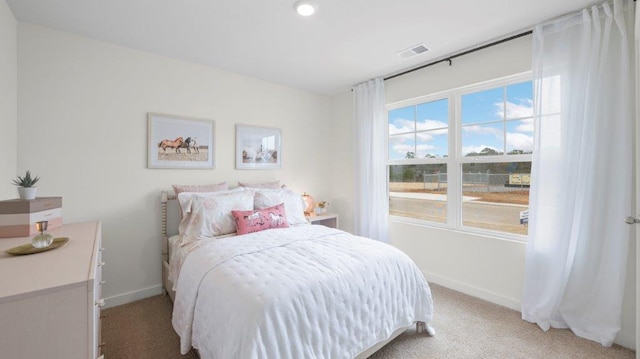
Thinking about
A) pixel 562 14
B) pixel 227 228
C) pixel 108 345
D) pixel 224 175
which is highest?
pixel 562 14

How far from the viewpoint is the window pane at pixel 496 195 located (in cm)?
253

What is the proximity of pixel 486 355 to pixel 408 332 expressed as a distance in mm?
513

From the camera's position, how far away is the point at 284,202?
2.95 metres

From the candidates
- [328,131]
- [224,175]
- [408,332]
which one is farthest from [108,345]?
[328,131]

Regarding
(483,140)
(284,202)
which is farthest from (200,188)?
(483,140)

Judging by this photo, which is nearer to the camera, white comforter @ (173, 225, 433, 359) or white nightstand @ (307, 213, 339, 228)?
white comforter @ (173, 225, 433, 359)

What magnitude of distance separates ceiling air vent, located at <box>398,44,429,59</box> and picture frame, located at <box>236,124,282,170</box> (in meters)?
1.78

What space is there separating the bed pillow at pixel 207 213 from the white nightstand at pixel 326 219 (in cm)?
112

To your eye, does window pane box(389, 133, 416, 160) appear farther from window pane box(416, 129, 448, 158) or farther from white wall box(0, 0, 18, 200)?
white wall box(0, 0, 18, 200)

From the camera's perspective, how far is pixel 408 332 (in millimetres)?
2105

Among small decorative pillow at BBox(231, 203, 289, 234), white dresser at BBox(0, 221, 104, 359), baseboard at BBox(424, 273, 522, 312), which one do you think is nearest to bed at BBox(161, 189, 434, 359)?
small decorative pillow at BBox(231, 203, 289, 234)

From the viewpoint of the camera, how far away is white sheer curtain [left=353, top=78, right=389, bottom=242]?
3.45 meters

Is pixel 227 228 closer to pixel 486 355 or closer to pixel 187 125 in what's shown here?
pixel 187 125

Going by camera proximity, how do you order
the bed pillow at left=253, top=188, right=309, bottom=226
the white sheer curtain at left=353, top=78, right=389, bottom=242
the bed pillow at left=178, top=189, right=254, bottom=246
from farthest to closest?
the white sheer curtain at left=353, top=78, right=389, bottom=242, the bed pillow at left=253, top=188, right=309, bottom=226, the bed pillow at left=178, top=189, right=254, bottom=246
